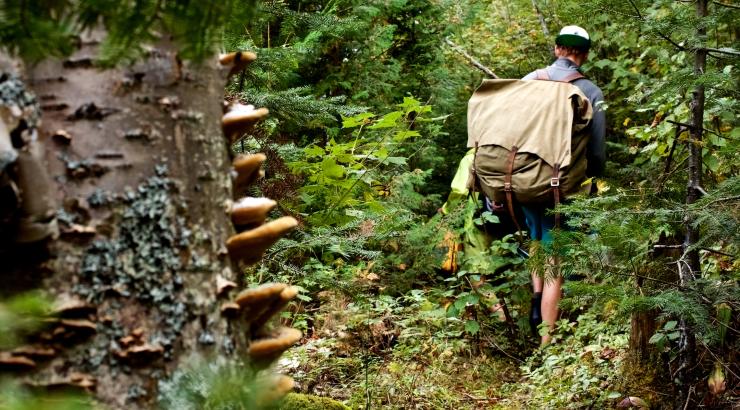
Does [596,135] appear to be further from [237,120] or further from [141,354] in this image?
[141,354]

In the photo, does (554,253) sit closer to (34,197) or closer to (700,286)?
(700,286)

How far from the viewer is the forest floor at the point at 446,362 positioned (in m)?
4.95

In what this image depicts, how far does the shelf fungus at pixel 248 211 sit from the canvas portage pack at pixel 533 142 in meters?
4.26

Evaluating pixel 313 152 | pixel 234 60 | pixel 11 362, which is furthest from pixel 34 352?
pixel 313 152

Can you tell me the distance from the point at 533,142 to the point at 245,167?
4.34m

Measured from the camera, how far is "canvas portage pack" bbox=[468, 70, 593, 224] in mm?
5832

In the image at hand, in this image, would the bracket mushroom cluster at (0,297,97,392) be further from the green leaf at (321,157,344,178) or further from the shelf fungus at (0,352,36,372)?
the green leaf at (321,157,344,178)

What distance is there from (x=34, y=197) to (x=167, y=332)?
39cm

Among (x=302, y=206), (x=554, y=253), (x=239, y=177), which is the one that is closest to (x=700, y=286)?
(x=554, y=253)

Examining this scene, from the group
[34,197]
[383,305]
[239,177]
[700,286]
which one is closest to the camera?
[34,197]

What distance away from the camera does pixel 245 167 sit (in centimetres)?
187

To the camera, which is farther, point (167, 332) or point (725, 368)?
point (725, 368)

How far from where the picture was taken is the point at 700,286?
4.07 meters

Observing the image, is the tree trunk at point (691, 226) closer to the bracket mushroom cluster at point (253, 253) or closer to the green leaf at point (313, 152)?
the green leaf at point (313, 152)
